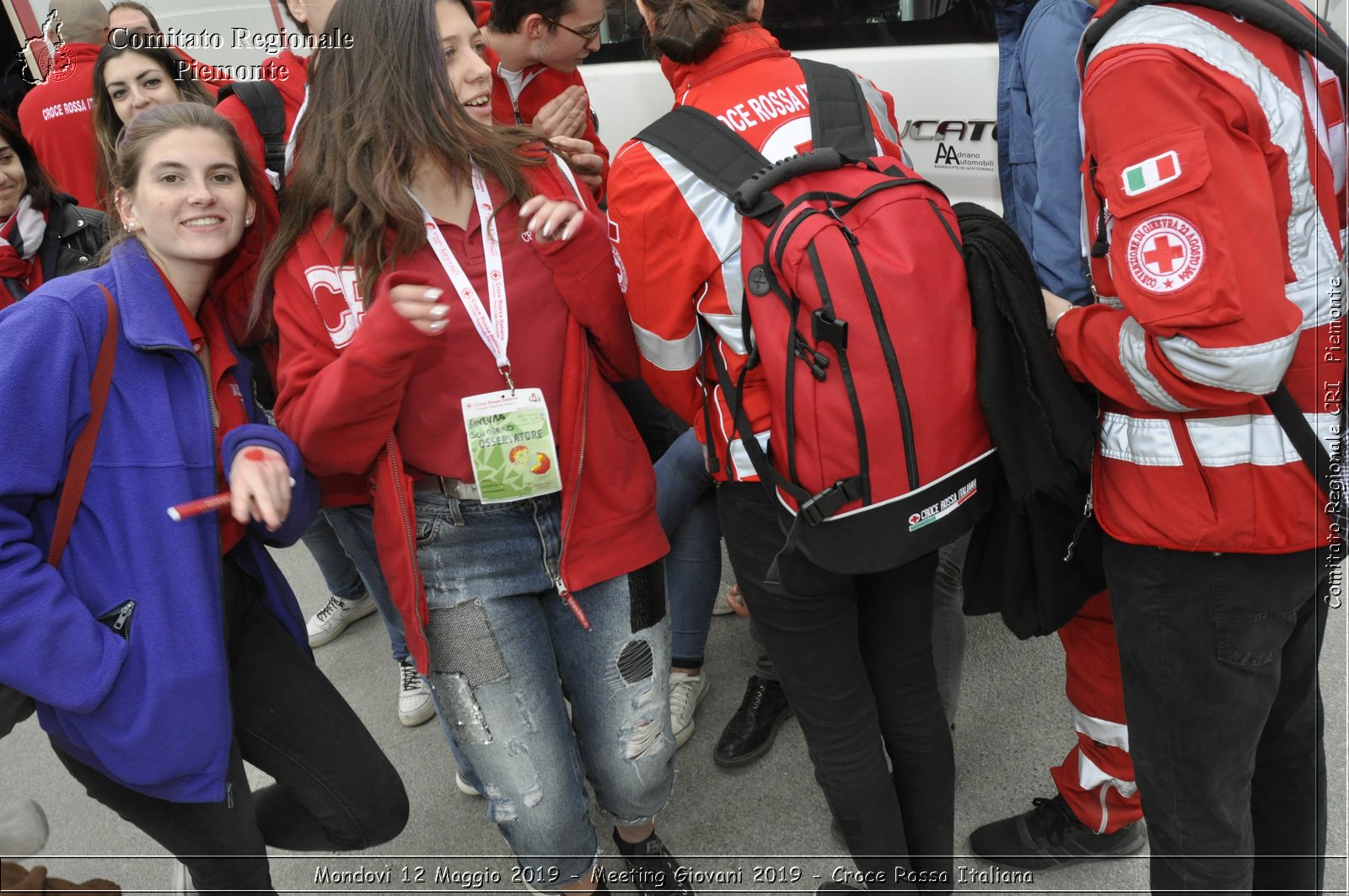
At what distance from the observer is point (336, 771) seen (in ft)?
6.98

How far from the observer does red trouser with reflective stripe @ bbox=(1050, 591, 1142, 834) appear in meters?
2.16

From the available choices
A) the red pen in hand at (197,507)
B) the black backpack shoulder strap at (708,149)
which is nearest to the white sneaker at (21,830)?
the red pen in hand at (197,507)

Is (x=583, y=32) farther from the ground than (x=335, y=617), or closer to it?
farther from the ground

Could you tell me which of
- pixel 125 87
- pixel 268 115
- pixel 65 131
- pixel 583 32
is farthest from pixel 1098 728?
pixel 65 131

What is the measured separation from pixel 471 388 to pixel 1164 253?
4.00 feet

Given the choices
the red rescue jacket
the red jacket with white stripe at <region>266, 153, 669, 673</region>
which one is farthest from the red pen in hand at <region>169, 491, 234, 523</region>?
the red rescue jacket

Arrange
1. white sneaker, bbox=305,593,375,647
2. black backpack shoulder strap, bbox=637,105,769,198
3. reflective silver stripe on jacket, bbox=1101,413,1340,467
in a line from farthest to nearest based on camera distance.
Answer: white sneaker, bbox=305,593,375,647 < black backpack shoulder strap, bbox=637,105,769,198 < reflective silver stripe on jacket, bbox=1101,413,1340,467

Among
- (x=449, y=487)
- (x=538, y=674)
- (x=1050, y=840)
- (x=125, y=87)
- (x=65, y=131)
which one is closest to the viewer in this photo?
(x=449, y=487)

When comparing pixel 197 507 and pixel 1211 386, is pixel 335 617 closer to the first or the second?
pixel 197 507

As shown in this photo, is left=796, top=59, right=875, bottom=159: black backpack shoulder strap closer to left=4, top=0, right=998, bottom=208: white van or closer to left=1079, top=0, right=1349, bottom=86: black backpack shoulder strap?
left=1079, top=0, right=1349, bottom=86: black backpack shoulder strap

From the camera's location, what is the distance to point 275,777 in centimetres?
212

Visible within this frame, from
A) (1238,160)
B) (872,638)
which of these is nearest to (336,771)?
(872,638)

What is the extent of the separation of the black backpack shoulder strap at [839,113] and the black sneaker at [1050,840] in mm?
1704

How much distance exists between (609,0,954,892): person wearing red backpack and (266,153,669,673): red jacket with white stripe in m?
0.13
